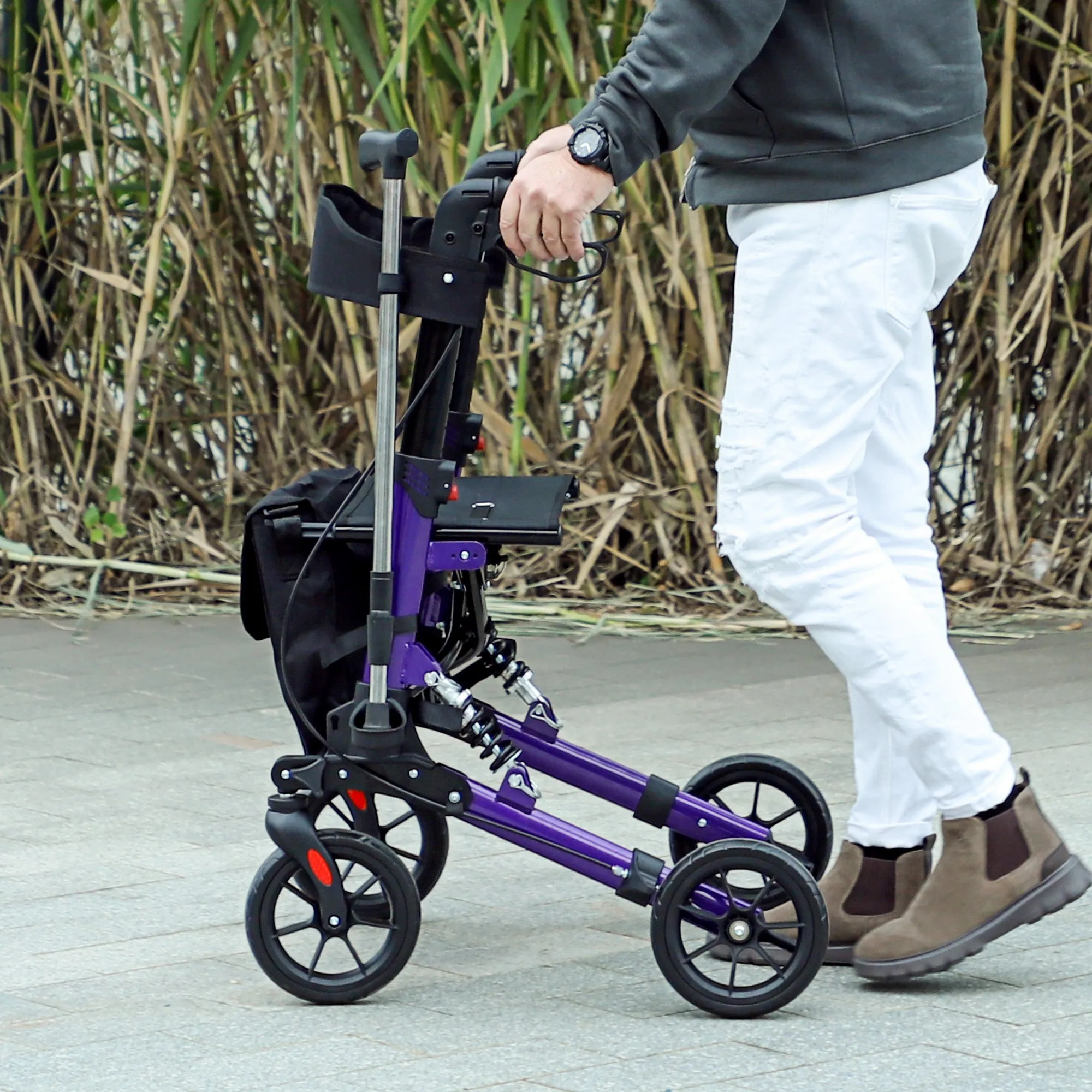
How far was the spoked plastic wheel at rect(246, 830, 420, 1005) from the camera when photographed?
8.75 ft

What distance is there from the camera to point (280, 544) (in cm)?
281

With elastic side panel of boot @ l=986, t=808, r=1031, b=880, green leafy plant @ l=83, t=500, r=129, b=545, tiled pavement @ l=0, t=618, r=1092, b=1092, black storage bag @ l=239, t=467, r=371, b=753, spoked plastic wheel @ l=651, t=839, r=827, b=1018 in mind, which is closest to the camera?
tiled pavement @ l=0, t=618, r=1092, b=1092

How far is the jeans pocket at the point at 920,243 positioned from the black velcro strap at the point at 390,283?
1.99 ft

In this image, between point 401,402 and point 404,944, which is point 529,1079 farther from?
point 401,402

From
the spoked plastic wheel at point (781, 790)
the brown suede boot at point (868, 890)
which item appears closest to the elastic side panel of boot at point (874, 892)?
the brown suede boot at point (868, 890)

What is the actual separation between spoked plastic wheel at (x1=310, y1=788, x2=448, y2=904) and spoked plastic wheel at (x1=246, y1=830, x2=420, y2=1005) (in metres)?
0.07

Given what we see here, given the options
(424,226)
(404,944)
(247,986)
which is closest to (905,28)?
(424,226)

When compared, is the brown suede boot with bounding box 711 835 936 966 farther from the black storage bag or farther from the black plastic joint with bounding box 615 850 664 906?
the black storage bag

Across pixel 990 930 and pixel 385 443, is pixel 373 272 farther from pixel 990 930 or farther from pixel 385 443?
pixel 990 930

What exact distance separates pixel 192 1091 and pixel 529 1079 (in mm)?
383

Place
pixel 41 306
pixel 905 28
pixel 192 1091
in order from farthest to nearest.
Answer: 1. pixel 41 306
2. pixel 905 28
3. pixel 192 1091

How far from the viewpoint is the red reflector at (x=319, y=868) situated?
8.76 feet

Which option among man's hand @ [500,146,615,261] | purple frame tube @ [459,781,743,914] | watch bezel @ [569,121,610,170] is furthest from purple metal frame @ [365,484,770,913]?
watch bezel @ [569,121,610,170]

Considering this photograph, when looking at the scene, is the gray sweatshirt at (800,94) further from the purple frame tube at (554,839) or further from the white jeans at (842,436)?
the purple frame tube at (554,839)
